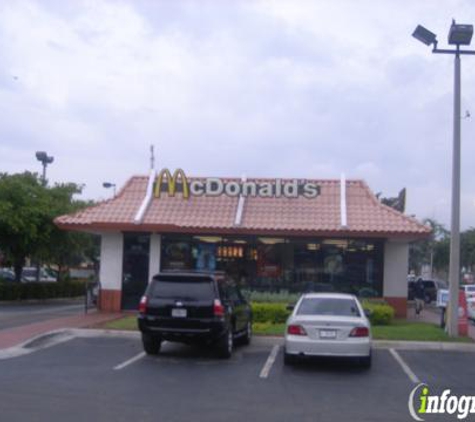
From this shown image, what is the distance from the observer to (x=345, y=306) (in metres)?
15.8

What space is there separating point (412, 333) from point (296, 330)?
281 inches

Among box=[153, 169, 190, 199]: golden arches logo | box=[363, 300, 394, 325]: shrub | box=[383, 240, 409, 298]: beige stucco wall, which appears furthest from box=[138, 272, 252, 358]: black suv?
box=[153, 169, 190, 199]: golden arches logo

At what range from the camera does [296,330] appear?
14969mm

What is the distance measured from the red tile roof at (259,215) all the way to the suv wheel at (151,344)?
33.1 ft

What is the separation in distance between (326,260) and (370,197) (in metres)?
3.11

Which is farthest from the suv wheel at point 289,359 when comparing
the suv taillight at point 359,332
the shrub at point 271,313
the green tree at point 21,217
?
the green tree at point 21,217

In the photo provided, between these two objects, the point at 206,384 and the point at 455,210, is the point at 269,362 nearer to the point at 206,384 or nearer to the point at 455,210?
the point at 206,384

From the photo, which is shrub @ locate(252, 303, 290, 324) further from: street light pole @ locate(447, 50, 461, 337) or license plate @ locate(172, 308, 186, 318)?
license plate @ locate(172, 308, 186, 318)

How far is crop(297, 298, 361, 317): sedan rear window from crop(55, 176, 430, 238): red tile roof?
1054 centimetres

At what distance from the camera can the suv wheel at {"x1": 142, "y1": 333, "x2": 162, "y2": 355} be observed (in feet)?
54.3

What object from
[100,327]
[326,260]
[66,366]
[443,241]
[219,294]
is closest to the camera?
[66,366]

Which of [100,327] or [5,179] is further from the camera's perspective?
[5,179]

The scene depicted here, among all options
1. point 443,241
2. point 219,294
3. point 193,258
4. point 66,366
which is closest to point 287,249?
point 193,258

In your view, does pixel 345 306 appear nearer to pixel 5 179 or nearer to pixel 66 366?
pixel 66 366
